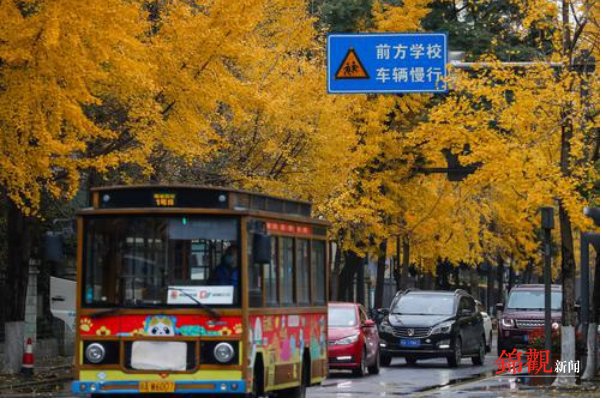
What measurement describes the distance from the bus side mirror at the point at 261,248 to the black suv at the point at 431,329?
56.1 ft

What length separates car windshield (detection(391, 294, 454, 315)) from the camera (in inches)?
1444

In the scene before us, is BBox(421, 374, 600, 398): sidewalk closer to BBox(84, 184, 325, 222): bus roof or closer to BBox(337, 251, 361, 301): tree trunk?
BBox(84, 184, 325, 222): bus roof

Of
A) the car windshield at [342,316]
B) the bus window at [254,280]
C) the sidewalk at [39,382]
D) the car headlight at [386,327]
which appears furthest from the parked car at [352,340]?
the bus window at [254,280]

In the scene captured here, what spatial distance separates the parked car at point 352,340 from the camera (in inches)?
1225

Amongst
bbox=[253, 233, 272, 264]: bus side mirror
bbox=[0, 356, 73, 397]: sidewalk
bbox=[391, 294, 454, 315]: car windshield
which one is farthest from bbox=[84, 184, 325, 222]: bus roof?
bbox=[391, 294, 454, 315]: car windshield

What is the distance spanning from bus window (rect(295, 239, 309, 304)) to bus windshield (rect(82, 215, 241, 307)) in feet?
9.49

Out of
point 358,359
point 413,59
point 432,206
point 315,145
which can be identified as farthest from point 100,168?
point 432,206

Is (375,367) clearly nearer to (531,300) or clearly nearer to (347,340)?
(347,340)

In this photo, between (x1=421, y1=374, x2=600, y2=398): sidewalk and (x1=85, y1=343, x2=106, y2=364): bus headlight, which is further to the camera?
(x1=421, y1=374, x2=600, y2=398): sidewalk

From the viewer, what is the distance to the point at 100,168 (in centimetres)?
2595

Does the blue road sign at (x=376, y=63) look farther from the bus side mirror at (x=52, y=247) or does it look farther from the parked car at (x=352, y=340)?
the bus side mirror at (x=52, y=247)

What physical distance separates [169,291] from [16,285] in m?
11.9

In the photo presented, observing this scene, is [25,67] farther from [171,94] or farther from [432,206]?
[432,206]

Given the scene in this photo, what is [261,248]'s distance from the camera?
18719 millimetres
